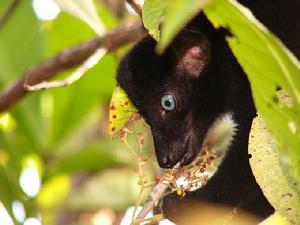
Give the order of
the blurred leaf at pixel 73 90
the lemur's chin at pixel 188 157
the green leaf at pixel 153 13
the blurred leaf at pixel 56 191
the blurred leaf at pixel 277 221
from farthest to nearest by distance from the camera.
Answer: the blurred leaf at pixel 56 191, the blurred leaf at pixel 73 90, the lemur's chin at pixel 188 157, the blurred leaf at pixel 277 221, the green leaf at pixel 153 13

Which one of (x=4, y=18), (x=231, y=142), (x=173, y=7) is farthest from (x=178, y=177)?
(x=173, y=7)

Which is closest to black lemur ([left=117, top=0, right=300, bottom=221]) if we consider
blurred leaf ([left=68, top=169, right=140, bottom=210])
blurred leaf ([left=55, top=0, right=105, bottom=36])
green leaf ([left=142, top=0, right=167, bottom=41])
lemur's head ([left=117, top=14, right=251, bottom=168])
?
lemur's head ([left=117, top=14, right=251, bottom=168])

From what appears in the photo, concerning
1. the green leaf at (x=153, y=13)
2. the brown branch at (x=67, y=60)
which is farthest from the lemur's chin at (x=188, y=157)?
the green leaf at (x=153, y=13)

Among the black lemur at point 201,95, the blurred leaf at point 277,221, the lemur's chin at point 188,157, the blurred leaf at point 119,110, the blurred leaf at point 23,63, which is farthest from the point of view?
the blurred leaf at point 23,63

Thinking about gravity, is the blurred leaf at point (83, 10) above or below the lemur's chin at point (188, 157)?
above

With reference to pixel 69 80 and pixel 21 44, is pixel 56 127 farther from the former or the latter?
pixel 69 80

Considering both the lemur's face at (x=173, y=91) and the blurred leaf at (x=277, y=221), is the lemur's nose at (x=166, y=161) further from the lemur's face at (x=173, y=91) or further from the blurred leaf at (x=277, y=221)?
the blurred leaf at (x=277, y=221)

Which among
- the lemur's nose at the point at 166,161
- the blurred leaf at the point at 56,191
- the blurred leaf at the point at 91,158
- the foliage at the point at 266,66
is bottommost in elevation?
the blurred leaf at the point at 56,191

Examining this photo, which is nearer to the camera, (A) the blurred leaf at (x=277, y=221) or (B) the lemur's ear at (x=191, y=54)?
(A) the blurred leaf at (x=277, y=221)
